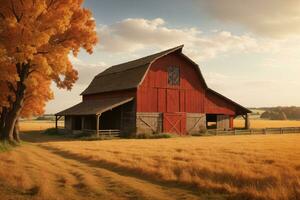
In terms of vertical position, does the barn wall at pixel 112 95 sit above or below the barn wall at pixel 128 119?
above

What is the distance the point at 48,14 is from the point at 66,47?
274cm

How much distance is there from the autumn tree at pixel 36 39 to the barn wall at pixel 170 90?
→ 13.1 m

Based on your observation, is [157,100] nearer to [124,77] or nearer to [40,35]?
[124,77]

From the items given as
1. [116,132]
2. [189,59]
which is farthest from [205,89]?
[116,132]

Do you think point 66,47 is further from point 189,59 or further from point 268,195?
point 189,59

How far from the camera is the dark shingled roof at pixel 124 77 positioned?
37.0 m

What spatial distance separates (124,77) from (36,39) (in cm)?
2104

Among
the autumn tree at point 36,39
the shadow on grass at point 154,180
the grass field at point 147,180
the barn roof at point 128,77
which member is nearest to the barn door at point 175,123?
the barn roof at point 128,77

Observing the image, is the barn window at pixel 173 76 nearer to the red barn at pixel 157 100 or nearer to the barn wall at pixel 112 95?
the red barn at pixel 157 100

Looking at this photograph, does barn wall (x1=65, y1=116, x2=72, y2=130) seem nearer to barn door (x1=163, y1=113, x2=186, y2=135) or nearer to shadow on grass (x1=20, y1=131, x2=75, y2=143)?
shadow on grass (x1=20, y1=131, x2=75, y2=143)

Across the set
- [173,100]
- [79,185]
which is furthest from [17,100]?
[173,100]

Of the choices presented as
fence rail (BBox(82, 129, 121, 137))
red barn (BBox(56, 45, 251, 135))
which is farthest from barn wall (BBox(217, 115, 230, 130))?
fence rail (BBox(82, 129, 121, 137))

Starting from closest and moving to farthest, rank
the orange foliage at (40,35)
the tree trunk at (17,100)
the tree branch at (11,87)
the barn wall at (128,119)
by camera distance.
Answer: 1. the orange foliage at (40,35)
2. the tree trunk at (17,100)
3. the tree branch at (11,87)
4. the barn wall at (128,119)

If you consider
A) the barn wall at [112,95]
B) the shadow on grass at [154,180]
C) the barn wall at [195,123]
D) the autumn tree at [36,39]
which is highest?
the autumn tree at [36,39]
